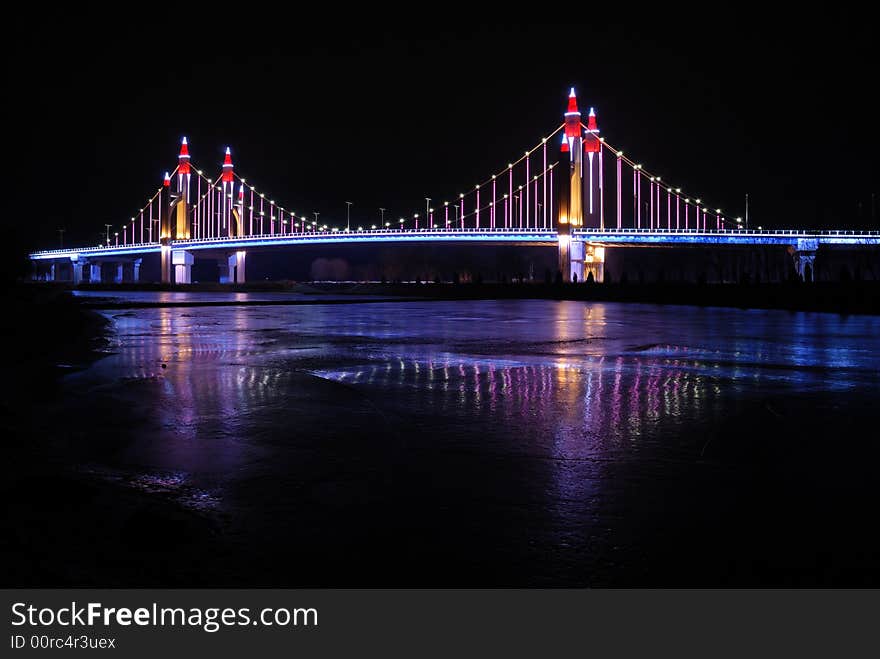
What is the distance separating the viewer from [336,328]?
18.2m

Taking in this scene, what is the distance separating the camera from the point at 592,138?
71125 millimetres

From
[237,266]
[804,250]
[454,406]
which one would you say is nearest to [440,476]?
[454,406]

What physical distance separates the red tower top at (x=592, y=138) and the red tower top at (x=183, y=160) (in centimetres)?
5593

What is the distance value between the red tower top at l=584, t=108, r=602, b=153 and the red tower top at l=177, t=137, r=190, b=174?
55934 mm

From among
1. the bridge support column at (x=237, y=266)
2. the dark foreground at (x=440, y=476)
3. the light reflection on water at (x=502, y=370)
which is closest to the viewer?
the dark foreground at (x=440, y=476)

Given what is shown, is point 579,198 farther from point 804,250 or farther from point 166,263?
point 166,263

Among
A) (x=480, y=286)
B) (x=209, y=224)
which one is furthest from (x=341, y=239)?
(x=209, y=224)

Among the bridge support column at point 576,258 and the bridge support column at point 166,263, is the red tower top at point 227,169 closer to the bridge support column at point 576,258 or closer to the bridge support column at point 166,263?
the bridge support column at point 166,263

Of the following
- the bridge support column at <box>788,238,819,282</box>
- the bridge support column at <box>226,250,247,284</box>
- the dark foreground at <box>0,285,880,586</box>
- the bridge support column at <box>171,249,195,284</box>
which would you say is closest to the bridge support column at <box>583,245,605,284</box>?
the bridge support column at <box>788,238,819,282</box>

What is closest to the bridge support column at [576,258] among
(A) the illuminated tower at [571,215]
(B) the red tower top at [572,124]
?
(A) the illuminated tower at [571,215]

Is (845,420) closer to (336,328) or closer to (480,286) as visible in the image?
(336,328)

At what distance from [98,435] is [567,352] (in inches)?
301

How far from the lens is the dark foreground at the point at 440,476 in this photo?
9.73ft

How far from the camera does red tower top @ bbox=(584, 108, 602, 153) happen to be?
Result: 231 feet
